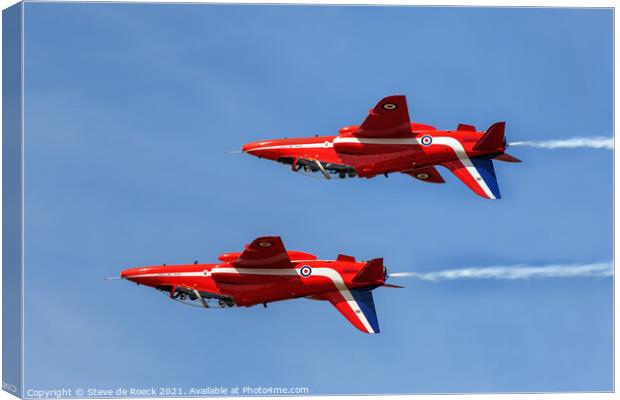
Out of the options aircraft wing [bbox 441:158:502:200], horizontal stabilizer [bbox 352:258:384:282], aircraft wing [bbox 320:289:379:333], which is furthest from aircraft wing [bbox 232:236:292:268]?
aircraft wing [bbox 441:158:502:200]

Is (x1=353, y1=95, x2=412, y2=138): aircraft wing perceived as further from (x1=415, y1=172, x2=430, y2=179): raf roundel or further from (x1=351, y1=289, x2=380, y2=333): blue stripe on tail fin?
(x1=351, y1=289, x2=380, y2=333): blue stripe on tail fin

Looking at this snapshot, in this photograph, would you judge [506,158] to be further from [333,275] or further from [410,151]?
[333,275]

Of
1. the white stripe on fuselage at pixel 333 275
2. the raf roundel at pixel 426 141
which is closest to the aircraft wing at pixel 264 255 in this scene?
the white stripe on fuselage at pixel 333 275

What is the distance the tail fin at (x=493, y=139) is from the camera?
54362mm

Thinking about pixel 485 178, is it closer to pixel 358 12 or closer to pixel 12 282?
pixel 358 12

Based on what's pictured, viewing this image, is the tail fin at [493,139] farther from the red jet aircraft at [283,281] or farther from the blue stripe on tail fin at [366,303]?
the blue stripe on tail fin at [366,303]

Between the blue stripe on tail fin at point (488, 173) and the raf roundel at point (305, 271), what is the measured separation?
5929mm

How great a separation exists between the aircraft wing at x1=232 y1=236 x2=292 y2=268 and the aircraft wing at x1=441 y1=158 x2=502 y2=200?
5.91m

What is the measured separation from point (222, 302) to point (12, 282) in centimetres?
621

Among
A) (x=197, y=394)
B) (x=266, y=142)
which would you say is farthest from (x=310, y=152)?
(x=197, y=394)

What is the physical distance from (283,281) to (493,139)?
757 cm

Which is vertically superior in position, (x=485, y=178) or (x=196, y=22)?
(x=196, y=22)

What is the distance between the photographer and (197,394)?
175ft

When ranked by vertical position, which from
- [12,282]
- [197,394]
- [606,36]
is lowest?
[197,394]
